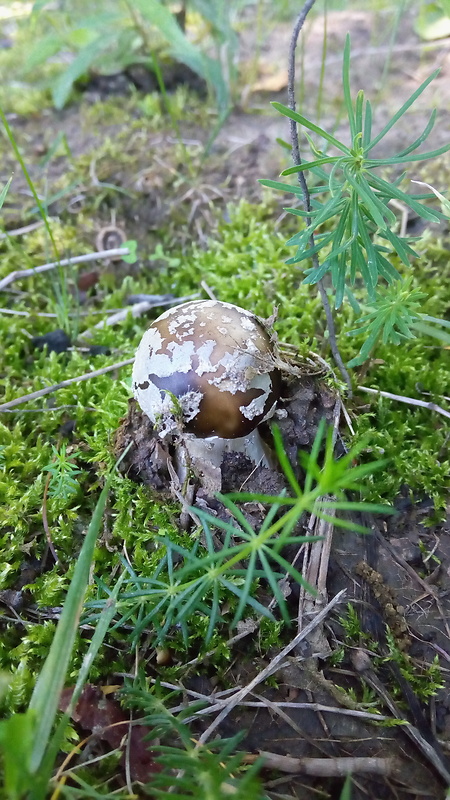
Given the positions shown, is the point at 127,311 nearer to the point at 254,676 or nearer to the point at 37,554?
the point at 37,554

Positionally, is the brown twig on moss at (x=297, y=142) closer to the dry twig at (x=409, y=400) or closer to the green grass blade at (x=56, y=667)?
the dry twig at (x=409, y=400)

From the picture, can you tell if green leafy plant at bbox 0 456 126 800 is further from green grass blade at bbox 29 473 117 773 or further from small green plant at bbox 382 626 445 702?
small green plant at bbox 382 626 445 702

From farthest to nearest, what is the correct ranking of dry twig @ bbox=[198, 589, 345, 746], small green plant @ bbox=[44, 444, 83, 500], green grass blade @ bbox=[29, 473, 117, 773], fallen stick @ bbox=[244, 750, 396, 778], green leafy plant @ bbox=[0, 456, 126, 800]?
small green plant @ bbox=[44, 444, 83, 500], dry twig @ bbox=[198, 589, 345, 746], fallen stick @ bbox=[244, 750, 396, 778], green grass blade @ bbox=[29, 473, 117, 773], green leafy plant @ bbox=[0, 456, 126, 800]

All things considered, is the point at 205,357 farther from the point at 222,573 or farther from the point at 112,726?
the point at 112,726

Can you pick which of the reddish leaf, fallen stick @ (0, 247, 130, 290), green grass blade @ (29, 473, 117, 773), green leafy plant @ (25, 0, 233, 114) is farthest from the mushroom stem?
green leafy plant @ (25, 0, 233, 114)

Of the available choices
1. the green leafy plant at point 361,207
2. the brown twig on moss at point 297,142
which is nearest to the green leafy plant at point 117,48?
the brown twig on moss at point 297,142

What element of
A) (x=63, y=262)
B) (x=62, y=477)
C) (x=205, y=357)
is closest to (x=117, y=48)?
(x=63, y=262)

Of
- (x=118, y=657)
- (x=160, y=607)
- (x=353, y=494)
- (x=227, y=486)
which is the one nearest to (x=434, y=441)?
(x=353, y=494)
